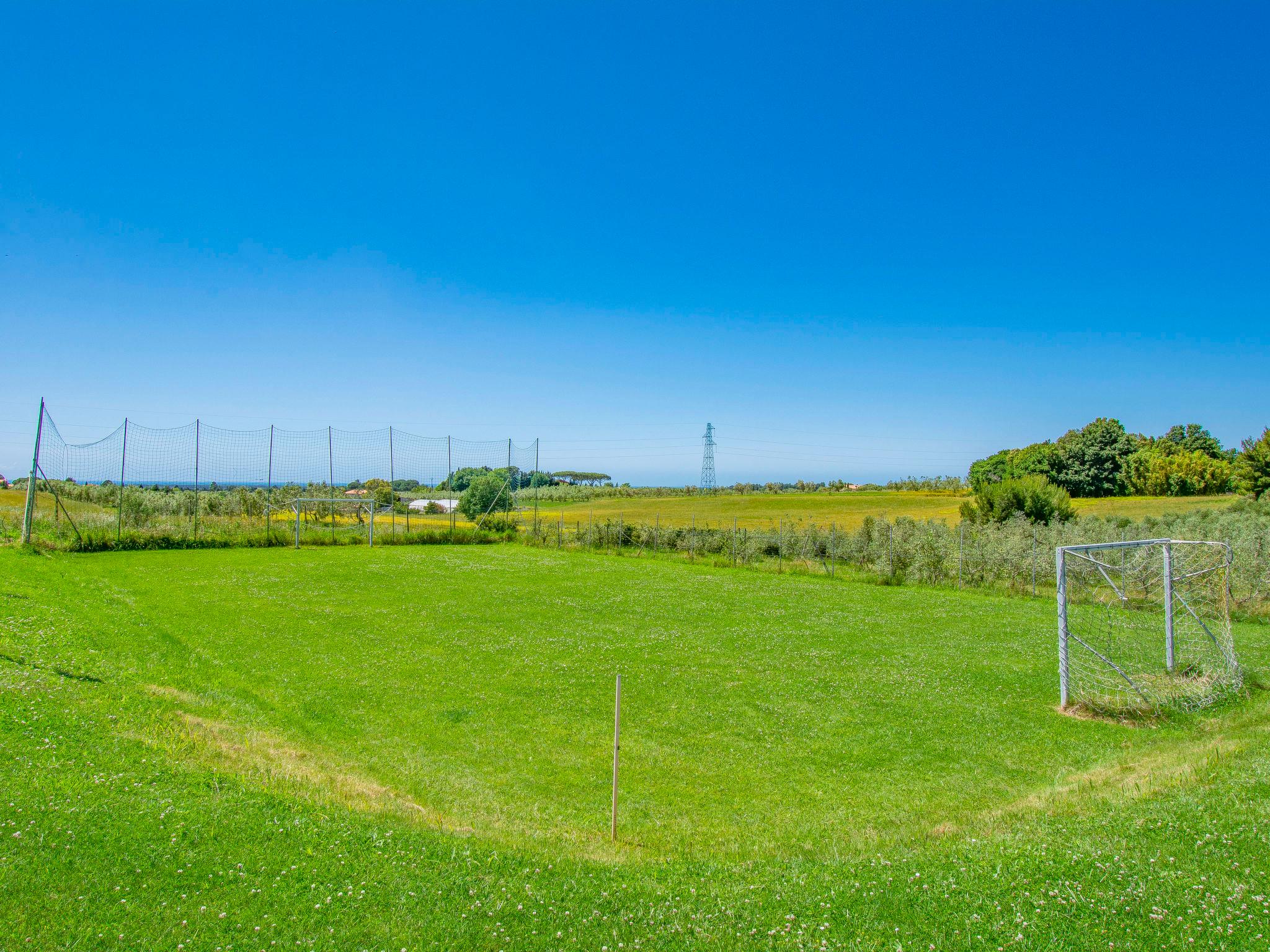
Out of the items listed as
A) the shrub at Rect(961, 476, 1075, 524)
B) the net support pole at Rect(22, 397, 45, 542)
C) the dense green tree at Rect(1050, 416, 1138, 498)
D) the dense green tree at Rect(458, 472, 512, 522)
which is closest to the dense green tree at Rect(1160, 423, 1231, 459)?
the dense green tree at Rect(1050, 416, 1138, 498)

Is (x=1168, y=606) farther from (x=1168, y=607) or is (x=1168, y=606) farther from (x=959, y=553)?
(x=959, y=553)

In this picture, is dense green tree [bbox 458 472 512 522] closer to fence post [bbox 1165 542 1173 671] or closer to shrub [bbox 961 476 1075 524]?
shrub [bbox 961 476 1075 524]

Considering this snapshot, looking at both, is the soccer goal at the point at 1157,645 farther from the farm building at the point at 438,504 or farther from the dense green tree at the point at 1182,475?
the dense green tree at the point at 1182,475

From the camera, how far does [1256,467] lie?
38750 mm

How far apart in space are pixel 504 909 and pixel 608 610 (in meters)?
11.4

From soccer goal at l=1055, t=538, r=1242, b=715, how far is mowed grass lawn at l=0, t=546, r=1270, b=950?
20.6 inches

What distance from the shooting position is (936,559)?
874 inches

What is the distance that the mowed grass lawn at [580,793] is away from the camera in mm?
4039

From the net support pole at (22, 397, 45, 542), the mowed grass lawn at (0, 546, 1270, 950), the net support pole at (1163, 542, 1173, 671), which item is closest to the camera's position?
the mowed grass lawn at (0, 546, 1270, 950)

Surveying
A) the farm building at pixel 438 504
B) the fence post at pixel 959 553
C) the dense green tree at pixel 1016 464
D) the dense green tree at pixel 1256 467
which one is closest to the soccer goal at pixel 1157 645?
the fence post at pixel 959 553

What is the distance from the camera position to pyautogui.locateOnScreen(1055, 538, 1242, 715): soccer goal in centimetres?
949

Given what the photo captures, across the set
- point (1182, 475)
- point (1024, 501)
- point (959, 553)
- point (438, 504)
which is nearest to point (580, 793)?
point (959, 553)

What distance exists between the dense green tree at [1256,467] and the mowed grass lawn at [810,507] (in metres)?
1.20

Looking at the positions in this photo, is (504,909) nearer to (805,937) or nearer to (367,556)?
(805,937)
